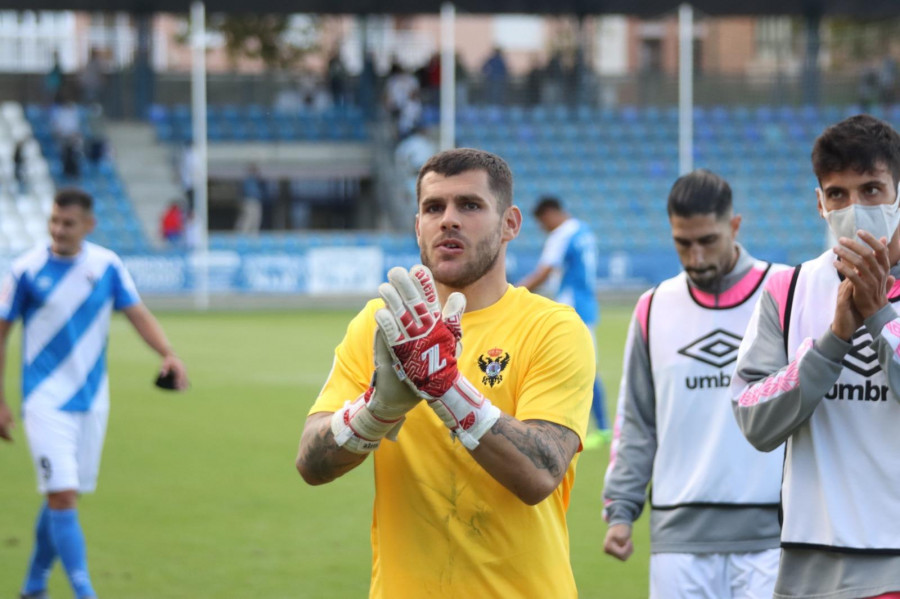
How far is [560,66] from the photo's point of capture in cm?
3750

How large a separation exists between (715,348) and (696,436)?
13.4 inches

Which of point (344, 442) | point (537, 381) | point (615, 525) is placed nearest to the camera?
point (344, 442)

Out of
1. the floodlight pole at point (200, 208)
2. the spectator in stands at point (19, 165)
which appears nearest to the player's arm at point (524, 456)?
the floodlight pole at point (200, 208)

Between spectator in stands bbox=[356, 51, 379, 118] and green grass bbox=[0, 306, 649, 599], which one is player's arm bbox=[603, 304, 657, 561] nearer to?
green grass bbox=[0, 306, 649, 599]

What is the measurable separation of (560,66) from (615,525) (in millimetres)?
33887

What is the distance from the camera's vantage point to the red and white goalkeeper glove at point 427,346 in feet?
Result: 9.14

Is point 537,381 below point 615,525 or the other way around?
the other way around

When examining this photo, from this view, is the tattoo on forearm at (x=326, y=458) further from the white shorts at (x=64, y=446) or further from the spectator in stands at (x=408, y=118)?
the spectator in stands at (x=408, y=118)

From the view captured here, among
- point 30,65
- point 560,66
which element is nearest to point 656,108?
point 560,66

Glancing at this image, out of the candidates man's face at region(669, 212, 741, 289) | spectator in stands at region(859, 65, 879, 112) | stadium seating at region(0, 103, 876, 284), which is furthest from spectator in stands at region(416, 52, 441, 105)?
man's face at region(669, 212, 741, 289)

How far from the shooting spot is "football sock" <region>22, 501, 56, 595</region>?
259 inches

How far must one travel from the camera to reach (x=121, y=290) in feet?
23.6

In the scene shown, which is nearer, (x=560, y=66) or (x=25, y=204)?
(x=25, y=204)

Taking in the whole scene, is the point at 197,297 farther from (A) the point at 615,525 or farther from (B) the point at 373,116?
(A) the point at 615,525
